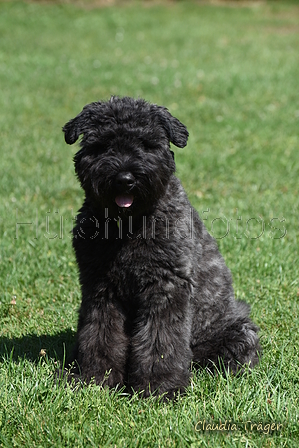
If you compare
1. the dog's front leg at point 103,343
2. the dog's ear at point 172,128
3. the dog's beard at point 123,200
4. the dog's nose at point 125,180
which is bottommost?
the dog's front leg at point 103,343

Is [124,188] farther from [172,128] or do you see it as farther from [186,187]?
[186,187]

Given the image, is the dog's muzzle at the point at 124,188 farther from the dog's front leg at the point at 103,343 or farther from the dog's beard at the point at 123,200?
the dog's front leg at the point at 103,343

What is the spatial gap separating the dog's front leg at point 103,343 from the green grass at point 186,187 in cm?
26

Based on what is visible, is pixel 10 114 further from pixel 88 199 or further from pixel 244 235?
pixel 88 199

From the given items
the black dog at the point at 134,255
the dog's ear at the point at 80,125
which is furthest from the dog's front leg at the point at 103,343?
the dog's ear at the point at 80,125

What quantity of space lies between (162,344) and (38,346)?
1.18 meters

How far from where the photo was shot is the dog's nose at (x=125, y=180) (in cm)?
382

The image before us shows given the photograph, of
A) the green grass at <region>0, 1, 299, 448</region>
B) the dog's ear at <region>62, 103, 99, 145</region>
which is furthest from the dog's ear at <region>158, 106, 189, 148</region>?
the green grass at <region>0, 1, 299, 448</region>

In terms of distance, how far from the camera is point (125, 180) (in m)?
3.84

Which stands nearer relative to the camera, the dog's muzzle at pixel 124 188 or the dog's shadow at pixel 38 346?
the dog's muzzle at pixel 124 188

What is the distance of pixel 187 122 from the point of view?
37.8 feet

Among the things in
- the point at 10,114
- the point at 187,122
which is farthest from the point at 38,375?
the point at 10,114

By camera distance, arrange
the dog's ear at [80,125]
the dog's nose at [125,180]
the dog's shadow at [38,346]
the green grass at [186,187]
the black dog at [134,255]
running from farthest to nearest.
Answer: the dog's shadow at [38,346] < the dog's ear at [80,125] < the black dog at [134,255] < the dog's nose at [125,180] < the green grass at [186,187]

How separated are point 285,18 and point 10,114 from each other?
1708 centimetres
